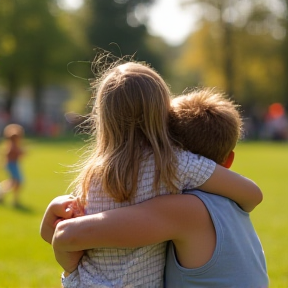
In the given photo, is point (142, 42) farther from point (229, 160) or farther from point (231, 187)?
point (231, 187)

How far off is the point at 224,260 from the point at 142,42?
57.3 metres

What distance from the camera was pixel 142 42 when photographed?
5938 cm

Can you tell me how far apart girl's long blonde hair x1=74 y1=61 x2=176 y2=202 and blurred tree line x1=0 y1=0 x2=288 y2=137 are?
49571 mm

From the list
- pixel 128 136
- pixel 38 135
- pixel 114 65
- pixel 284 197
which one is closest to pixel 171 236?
pixel 128 136

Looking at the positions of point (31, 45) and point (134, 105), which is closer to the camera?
point (134, 105)

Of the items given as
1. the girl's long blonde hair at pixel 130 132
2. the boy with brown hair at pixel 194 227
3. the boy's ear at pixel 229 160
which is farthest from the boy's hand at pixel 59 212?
the boy's ear at pixel 229 160

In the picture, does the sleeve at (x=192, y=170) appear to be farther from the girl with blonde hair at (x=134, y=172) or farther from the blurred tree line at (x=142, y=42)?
the blurred tree line at (x=142, y=42)

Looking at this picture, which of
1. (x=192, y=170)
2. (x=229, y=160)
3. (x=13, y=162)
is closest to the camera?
(x=192, y=170)

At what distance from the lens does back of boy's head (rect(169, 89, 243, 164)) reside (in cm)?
294

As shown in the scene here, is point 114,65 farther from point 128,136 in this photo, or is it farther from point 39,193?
point 39,193

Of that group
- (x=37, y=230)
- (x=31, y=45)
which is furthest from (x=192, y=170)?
(x=31, y=45)

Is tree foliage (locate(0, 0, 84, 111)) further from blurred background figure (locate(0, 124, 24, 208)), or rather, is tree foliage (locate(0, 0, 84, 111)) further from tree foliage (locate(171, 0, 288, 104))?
blurred background figure (locate(0, 124, 24, 208))

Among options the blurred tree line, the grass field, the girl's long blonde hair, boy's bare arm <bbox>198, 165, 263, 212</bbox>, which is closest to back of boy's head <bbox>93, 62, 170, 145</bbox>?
the girl's long blonde hair

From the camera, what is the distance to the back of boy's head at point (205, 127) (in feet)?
9.63
